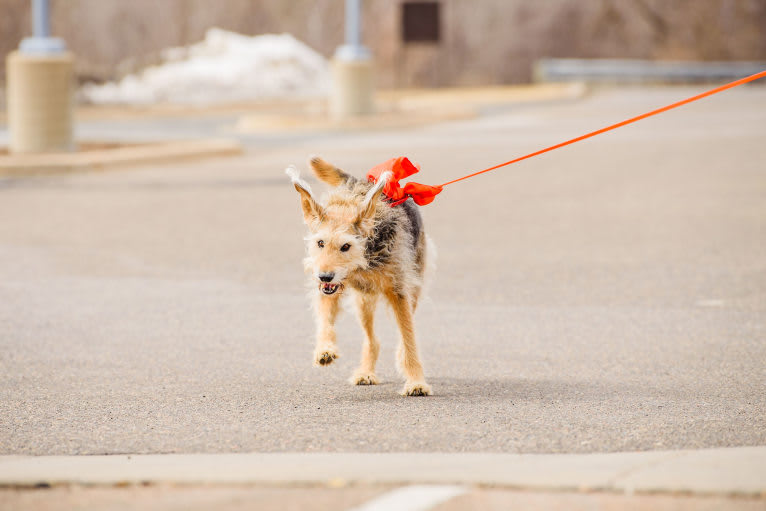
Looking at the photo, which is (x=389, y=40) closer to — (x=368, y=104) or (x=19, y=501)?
(x=368, y=104)

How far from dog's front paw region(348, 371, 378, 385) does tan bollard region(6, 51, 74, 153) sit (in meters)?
14.1

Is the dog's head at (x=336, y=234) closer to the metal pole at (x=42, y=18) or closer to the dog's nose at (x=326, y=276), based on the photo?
the dog's nose at (x=326, y=276)

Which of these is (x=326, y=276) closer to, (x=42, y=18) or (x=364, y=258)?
(x=364, y=258)

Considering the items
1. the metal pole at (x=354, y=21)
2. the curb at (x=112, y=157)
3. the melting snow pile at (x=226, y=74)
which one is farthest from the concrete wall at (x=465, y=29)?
the curb at (x=112, y=157)

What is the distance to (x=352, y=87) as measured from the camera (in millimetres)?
28156

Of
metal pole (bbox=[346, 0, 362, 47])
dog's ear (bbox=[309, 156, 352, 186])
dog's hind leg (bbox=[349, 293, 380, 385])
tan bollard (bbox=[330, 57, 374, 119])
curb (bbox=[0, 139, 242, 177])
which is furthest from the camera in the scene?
tan bollard (bbox=[330, 57, 374, 119])

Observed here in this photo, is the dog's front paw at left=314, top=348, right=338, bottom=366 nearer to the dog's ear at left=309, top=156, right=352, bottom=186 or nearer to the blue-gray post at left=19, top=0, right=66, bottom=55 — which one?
the dog's ear at left=309, top=156, right=352, bottom=186

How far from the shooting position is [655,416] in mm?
5988

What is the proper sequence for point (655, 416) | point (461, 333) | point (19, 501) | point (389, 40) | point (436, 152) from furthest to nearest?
point (389, 40)
point (436, 152)
point (461, 333)
point (655, 416)
point (19, 501)

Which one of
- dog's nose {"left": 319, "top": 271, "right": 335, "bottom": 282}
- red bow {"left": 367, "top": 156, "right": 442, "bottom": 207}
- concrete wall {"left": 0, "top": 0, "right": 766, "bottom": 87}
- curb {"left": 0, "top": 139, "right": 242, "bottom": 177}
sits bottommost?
curb {"left": 0, "top": 139, "right": 242, "bottom": 177}

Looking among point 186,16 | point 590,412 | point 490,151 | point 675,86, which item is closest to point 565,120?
point 490,151

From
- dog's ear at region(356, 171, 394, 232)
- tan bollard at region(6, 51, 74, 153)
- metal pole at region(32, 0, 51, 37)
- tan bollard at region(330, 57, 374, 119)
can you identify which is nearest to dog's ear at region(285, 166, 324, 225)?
dog's ear at region(356, 171, 394, 232)

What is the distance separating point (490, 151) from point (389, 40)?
80.1 feet

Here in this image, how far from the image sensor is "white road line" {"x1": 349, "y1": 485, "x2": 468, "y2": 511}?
→ 4465mm
